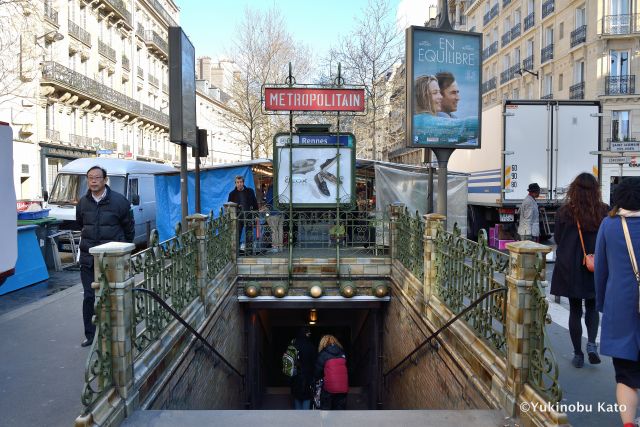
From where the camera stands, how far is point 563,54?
3134cm

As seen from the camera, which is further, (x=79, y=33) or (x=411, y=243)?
(x=79, y=33)

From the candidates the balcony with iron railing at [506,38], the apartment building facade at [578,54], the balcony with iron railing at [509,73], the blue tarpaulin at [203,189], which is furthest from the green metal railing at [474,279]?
the balcony with iron railing at [506,38]

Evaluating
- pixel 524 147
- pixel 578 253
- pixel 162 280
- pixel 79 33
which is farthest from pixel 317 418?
pixel 79 33

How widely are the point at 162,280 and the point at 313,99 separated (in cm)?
504

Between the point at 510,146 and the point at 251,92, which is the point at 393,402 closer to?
the point at 510,146

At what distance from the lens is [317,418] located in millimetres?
4102

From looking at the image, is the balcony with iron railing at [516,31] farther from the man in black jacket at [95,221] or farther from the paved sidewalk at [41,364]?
the man in black jacket at [95,221]

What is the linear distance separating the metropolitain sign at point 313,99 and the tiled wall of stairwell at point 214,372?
3159 mm

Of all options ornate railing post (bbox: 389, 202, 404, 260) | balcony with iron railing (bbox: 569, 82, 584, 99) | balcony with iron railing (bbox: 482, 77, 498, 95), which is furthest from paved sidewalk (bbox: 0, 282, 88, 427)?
balcony with iron railing (bbox: 482, 77, 498, 95)

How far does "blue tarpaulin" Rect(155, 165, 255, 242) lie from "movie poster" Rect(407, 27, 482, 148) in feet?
17.7

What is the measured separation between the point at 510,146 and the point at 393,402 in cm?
773

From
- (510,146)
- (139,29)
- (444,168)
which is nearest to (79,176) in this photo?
(444,168)

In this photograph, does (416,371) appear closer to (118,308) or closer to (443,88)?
(118,308)

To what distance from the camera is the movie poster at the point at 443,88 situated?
343 inches
